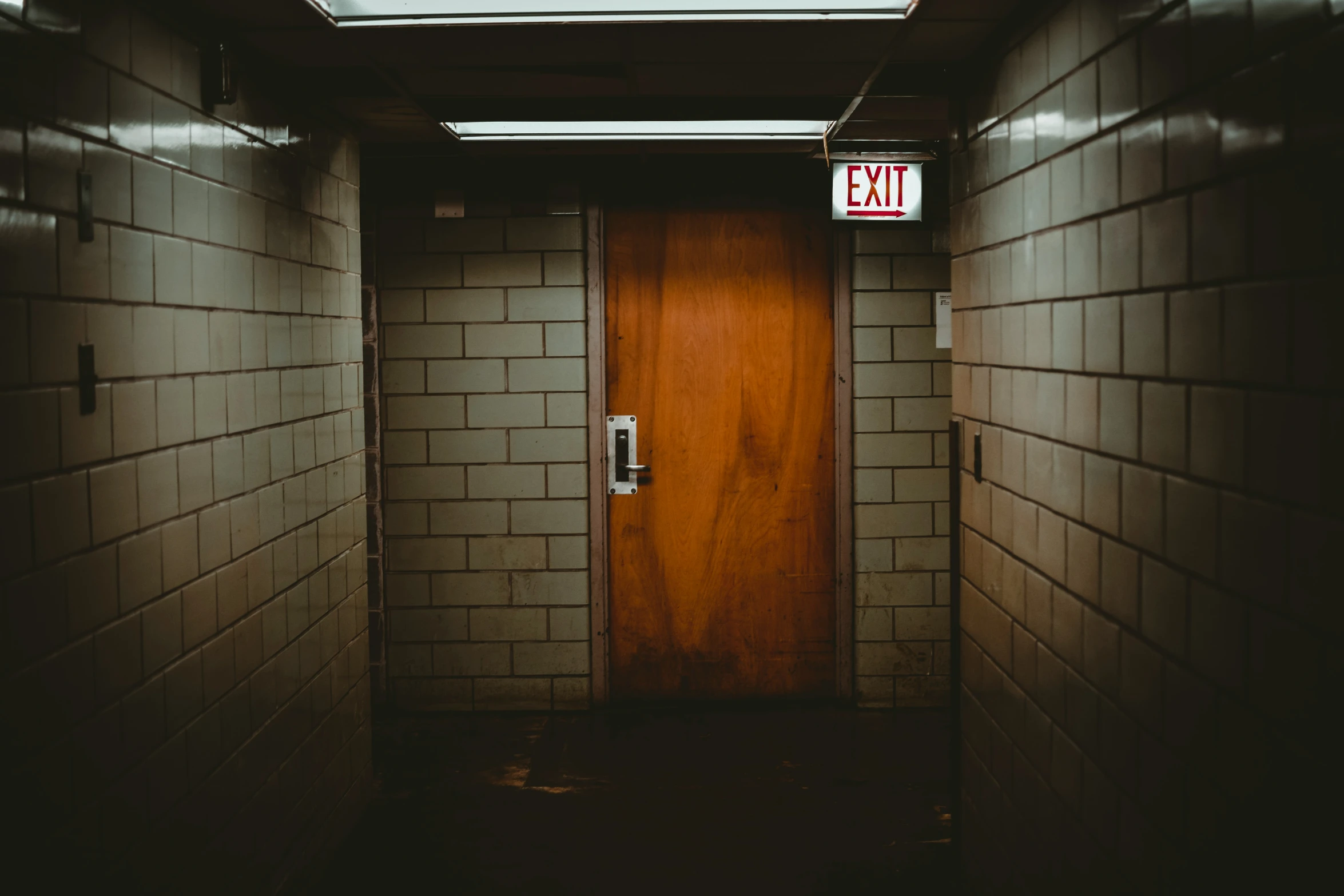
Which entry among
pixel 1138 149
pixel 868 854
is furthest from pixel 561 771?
pixel 1138 149

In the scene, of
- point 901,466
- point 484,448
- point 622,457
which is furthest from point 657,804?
point 901,466

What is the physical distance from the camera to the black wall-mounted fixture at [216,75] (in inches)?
96.8

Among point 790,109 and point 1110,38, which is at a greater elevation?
point 790,109

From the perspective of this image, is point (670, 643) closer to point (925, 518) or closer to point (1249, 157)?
point (925, 518)

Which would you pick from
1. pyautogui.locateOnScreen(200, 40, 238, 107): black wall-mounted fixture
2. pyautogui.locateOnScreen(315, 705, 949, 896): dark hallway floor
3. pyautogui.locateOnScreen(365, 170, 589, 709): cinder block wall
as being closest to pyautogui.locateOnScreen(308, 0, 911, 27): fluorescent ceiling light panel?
pyautogui.locateOnScreen(200, 40, 238, 107): black wall-mounted fixture

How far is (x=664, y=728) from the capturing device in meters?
4.49

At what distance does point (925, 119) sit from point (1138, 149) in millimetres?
1828

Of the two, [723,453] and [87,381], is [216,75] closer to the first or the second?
[87,381]

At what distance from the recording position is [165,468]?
227cm

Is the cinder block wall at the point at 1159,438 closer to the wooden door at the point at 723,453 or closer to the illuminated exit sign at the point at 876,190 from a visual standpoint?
the illuminated exit sign at the point at 876,190

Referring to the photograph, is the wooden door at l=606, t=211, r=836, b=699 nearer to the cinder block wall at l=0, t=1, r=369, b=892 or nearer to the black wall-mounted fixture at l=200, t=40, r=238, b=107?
the cinder block wall at l=0, t=1, r=369, b=892

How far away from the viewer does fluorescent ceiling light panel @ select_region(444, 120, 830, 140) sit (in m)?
3.69

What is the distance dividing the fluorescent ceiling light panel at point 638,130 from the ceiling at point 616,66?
0.14m

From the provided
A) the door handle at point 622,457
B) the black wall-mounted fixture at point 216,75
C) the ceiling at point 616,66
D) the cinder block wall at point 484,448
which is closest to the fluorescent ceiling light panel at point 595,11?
the ceiling at point 616,66
